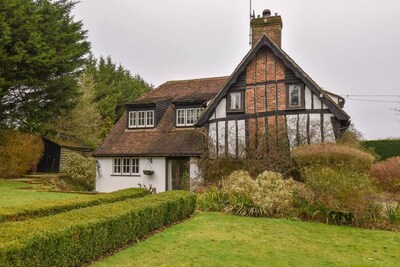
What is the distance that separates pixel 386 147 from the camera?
69.2 ft

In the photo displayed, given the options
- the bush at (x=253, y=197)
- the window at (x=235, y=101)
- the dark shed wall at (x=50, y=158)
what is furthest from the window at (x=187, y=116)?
the dark shed wall at (x=50, y=158)

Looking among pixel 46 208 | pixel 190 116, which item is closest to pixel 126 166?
pixel 190 116

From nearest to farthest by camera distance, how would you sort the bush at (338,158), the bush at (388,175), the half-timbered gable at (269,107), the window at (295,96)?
the bush at (338,158) < the bush at (388,175) < the half-timbered gable at (269,107) < the window at (295,96)

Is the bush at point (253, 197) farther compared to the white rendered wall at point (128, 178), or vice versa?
the white rendered wall at point (128, 178)

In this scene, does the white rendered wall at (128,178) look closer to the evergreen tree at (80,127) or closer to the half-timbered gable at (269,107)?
the half-timbered gable at (269,107)

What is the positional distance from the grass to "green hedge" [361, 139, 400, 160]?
47.1ft

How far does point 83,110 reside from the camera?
3123 centimetres

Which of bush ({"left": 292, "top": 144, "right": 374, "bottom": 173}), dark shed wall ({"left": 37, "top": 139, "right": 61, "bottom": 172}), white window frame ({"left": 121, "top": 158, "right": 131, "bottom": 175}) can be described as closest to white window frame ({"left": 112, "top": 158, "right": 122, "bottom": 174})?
white window frame ({"left": 121, "top": 158, "right": 131, "bottom": 175})

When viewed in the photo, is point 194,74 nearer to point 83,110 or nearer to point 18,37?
point 83,110

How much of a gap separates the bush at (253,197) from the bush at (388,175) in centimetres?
539

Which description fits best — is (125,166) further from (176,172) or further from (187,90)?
(187,90)

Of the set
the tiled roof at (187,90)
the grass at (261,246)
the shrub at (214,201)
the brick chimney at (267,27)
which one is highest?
the brick chimney at (267,27)

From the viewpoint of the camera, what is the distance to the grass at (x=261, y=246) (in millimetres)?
6254

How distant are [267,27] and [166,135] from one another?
789cm
